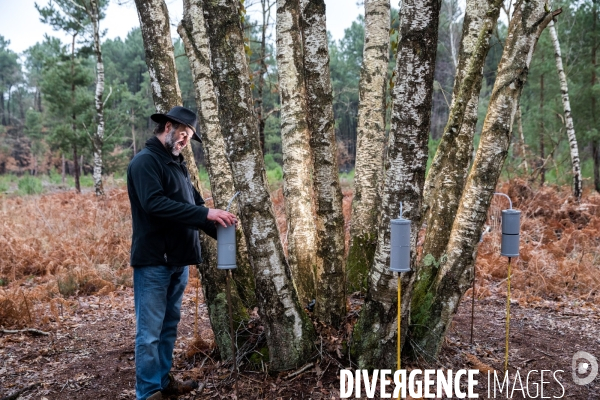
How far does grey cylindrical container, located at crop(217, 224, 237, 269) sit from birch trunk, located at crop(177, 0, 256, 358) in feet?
2.68

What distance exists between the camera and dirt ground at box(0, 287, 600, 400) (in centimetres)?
334

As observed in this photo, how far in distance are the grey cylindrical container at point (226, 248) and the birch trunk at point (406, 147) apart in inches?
40.5

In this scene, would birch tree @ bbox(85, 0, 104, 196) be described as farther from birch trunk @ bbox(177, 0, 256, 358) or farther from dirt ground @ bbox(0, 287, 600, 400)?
birch trunk @ bbox(177, 0, 256, 358)

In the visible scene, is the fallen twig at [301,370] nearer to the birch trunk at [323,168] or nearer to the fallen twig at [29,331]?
the birch trunk at [323,168]

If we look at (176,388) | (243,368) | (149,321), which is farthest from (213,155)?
(176,388)

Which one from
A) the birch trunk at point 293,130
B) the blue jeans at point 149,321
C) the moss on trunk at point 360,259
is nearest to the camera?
the blue jeans at point 149,321

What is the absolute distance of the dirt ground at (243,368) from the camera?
10.9ft

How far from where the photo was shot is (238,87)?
297 cm

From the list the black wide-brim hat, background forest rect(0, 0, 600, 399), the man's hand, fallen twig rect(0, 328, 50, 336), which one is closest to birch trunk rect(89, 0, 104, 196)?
background forest rect(0, 0, 600, 399)

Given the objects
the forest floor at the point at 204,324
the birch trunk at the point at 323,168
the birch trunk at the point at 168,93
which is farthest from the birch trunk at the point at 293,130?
the forest floor at the point at 204,324

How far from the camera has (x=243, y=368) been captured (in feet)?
11.6

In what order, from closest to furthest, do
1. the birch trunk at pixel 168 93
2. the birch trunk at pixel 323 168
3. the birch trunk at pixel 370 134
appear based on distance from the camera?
the birch trunk at pixel 168 93 < the birch trunk at pixel 323 168 < the birch trunk at pixel 370 134

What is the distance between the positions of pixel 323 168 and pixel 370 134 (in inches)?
70.8

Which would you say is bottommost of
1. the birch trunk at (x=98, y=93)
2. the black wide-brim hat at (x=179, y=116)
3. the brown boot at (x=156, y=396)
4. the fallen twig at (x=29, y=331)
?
the fallen twig at (x=29, y=331)
